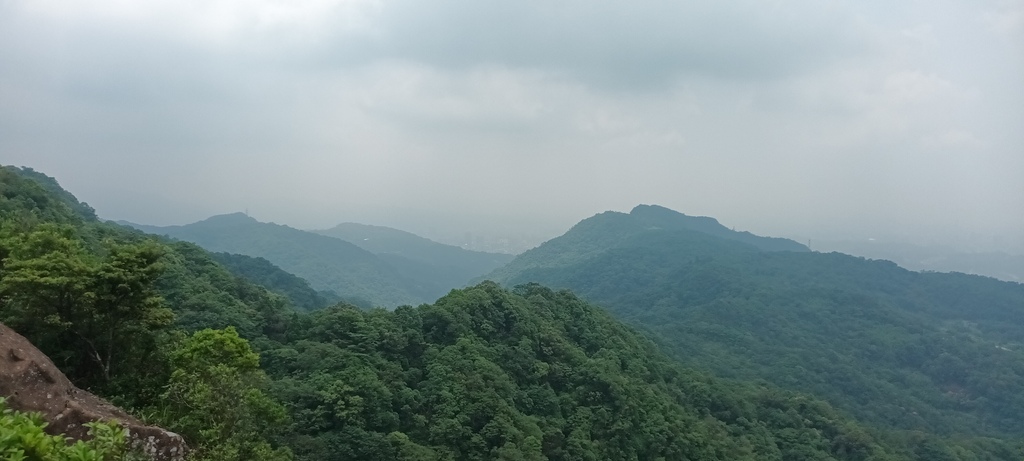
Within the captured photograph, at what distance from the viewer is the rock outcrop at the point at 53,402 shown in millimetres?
7395

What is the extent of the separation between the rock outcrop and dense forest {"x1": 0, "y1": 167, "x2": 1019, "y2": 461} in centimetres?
145

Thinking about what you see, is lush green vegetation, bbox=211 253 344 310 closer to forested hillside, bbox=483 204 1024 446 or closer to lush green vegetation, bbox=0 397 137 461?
forested hillside, bbox=483 204 1024 446

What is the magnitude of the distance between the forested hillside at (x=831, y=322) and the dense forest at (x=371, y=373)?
17513 mm

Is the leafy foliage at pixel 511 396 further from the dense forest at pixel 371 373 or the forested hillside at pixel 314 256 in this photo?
the forested hillside at pixel 314 256

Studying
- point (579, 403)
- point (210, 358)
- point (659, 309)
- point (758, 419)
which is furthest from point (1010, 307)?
point (210, 358)

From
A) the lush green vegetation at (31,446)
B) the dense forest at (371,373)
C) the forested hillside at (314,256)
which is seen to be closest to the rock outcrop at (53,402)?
the dense forest at (371,373)

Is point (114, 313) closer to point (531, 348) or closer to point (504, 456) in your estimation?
point (504, 456)

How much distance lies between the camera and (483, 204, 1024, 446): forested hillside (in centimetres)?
6188

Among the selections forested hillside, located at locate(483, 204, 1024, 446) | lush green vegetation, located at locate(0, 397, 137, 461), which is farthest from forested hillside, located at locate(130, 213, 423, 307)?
lush green vegetation, located at locate(0, 397, 137, 461)

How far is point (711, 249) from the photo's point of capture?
459 ft

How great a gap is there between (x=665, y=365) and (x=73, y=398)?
3825cm

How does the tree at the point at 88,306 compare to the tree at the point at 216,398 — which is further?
the tree at the point at 88,306

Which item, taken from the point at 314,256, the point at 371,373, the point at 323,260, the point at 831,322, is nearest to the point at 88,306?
the point at 371,373

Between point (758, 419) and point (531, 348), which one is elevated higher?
point (531, 348)
